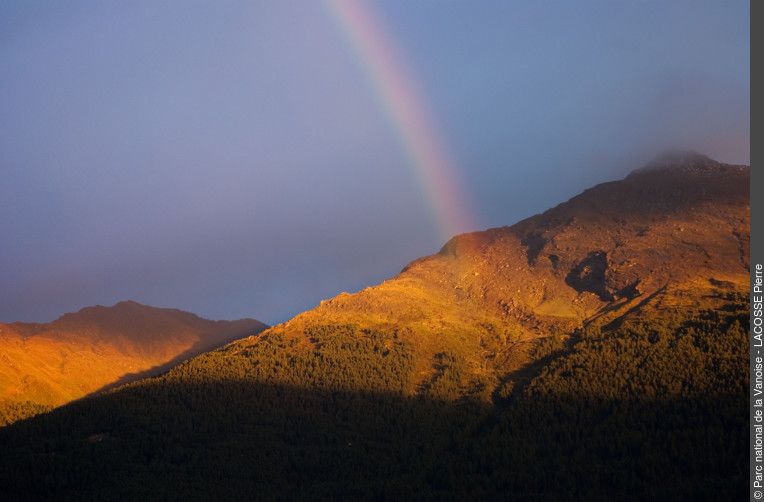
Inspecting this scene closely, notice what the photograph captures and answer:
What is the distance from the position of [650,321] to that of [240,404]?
95352mm

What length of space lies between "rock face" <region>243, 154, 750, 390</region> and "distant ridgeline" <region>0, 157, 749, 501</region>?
67 cm

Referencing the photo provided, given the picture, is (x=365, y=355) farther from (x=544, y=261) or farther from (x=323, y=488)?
(x=544, y=261)

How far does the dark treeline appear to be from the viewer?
8819cm

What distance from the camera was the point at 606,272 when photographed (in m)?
164

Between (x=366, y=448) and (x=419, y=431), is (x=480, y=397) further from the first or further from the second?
(x=366, y=448)

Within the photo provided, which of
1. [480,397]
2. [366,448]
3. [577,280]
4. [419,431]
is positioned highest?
[577,280]

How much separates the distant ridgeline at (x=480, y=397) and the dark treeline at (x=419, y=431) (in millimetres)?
381

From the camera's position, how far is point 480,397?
120500 millimetres

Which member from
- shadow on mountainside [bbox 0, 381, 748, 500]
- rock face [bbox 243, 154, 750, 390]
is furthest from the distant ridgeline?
rock face [bbox 243, 154, 750, 390]

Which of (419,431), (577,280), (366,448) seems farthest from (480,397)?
(577,280)

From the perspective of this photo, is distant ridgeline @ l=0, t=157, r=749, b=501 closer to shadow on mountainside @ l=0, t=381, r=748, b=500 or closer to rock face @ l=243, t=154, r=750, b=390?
shadow on mountainside @ l=0, t=381, r=748, b=500

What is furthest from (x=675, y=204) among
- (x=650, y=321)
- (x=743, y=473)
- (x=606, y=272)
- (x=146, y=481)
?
(x=146, y=481)

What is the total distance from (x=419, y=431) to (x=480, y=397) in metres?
15.9

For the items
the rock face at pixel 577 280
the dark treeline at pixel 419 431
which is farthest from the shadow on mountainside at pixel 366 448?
the rock face at pixel 577 280
